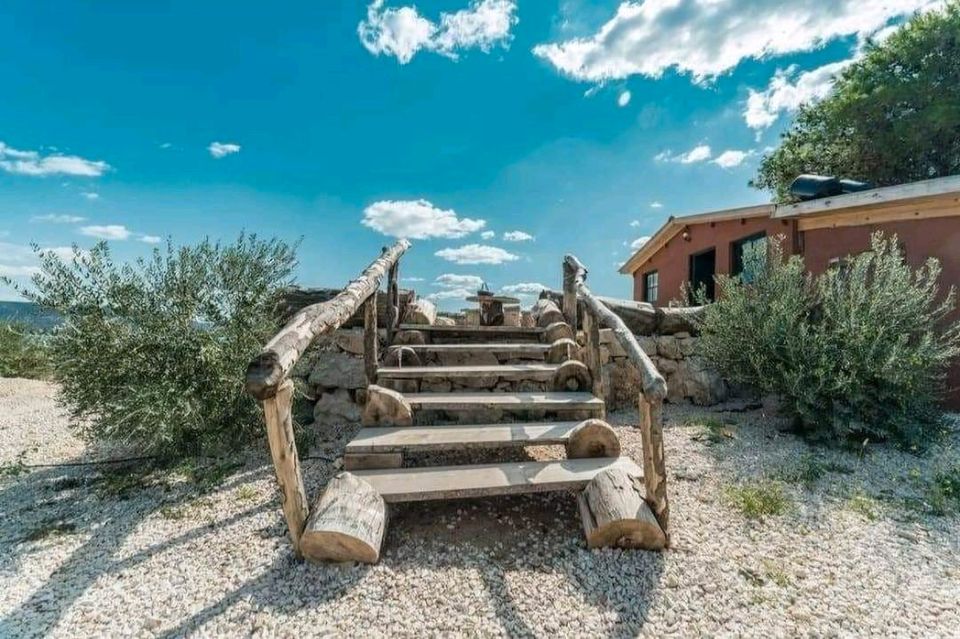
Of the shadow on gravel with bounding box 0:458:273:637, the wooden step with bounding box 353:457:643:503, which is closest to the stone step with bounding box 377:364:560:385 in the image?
the wooden step with bounding box 353:457:643:503

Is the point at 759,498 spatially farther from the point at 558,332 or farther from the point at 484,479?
the point at 558,332

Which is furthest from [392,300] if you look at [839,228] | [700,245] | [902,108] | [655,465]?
[902,108]

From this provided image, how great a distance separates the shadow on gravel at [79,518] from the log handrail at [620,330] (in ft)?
8.55

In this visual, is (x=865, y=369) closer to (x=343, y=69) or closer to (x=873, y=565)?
(x=873, y=565)

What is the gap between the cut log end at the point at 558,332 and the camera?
445cm

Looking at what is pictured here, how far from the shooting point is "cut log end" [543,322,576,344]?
4445 millimetres

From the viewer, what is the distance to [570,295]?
4836mm

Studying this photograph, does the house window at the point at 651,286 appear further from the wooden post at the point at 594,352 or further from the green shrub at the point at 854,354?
the wooden post at the point at 594,352

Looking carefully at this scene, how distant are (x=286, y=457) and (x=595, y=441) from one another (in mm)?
1909

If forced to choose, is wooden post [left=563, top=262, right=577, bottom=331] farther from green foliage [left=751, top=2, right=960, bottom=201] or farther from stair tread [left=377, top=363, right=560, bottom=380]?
green foliage [left=751, top=2, right=960, bottom=201]

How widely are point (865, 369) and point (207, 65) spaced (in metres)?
8.93

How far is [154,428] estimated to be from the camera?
3301 mm

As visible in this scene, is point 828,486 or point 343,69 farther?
point 343,69

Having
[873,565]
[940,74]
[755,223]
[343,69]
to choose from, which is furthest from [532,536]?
[940,74]
